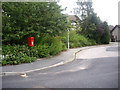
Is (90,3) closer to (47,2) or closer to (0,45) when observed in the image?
(47,2)

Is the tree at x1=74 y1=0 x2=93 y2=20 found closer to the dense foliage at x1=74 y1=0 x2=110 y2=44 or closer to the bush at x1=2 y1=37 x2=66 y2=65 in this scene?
the dense foliage at x1=74 y1=0 x2=110 y2=44

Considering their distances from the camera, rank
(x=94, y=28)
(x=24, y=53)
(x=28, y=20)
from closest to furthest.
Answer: (x=24, y=53)
(x=28, y=20)
(x=94, y=28)

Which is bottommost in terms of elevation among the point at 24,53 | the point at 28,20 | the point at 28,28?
the point at 24,53

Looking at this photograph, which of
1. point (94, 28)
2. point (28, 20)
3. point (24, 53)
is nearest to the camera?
point (24, 53)

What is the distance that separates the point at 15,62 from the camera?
8.78 metres

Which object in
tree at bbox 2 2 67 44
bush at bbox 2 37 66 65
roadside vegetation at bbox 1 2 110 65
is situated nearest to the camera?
bush at bbox 2 37 66 65

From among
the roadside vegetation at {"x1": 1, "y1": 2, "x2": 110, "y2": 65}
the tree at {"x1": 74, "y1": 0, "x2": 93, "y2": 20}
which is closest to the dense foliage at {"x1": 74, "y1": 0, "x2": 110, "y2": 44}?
the tree at {"x1": 74, "y1": 0, "x2": 93, "y2": 20}

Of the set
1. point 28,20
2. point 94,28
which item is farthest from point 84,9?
point 28,20

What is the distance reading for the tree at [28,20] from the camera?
991cm

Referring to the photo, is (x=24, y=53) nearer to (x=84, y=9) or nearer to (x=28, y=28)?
(x=28, y=28)

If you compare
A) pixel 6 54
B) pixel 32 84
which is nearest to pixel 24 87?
pixel 32 84

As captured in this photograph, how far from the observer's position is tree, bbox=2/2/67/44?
32.5 ft

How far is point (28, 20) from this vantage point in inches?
404

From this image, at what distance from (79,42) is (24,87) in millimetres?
18737
